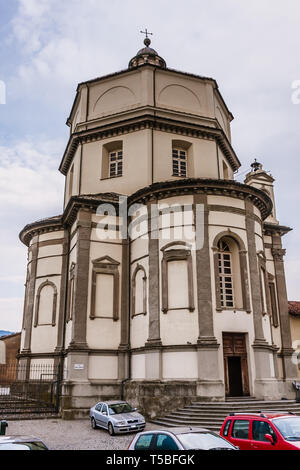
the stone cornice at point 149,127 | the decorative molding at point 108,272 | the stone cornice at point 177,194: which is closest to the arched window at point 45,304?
the stone cornice at point 177,194

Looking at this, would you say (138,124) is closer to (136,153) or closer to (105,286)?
(136,153)

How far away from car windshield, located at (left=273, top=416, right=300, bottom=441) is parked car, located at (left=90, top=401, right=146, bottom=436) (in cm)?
749

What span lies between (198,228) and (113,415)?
28.4 feet

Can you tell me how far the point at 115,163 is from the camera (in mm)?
24891

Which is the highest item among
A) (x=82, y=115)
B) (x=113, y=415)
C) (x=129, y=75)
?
(x=129, y=75)

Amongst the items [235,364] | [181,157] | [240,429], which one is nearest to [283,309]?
[235,364]

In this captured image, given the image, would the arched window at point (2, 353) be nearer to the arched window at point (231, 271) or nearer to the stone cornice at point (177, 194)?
the stone cornice at point (177, 194)

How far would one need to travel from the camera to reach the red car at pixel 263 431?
26.5 ft

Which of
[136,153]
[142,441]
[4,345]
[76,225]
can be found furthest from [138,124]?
[4,345]

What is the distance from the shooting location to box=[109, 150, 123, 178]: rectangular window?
2463 cm

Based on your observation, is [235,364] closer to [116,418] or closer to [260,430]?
[116,418]

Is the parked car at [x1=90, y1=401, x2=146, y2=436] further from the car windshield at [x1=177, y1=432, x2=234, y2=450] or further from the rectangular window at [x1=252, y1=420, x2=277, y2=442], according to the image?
the car windshield at [x1=177, y1=432, x2=234, y2=450]

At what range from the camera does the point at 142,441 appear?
293 inches

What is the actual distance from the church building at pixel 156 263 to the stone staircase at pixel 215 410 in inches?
20.9
